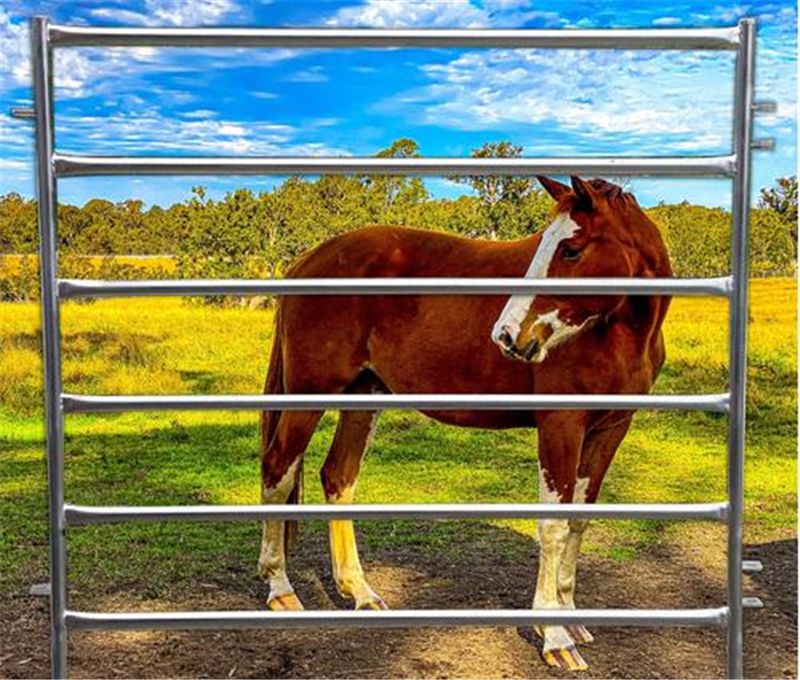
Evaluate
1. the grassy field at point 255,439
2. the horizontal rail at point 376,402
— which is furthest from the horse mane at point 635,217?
the grassy field at point 255,439

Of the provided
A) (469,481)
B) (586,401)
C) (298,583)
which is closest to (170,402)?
(586,401)

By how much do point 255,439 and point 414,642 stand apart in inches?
139

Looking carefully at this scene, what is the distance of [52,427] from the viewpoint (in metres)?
2.38

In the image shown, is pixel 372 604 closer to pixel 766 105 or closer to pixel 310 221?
pixel 310 221

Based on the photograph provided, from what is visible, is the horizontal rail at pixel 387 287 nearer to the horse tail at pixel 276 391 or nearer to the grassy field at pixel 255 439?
the horse tail at pixel 276 391

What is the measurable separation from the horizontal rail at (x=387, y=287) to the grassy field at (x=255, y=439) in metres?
3.39

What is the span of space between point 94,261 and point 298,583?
2287mm

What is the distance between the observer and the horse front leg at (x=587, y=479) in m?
3.85

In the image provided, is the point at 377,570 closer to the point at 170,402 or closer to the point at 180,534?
the point at 180,534

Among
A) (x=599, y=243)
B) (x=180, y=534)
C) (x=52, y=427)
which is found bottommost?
(x=180, y=534)

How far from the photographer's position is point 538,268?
Result: 3424 millimetres

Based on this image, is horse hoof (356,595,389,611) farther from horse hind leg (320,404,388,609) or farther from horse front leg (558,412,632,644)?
horse front leg (558,412,632,644)

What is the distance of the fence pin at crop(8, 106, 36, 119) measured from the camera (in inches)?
92.5

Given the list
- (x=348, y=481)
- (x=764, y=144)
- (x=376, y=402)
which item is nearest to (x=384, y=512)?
(x=376, y=402)
